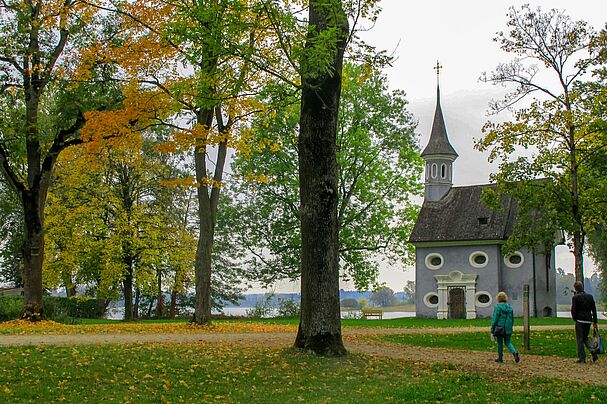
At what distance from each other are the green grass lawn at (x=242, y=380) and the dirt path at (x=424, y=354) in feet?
2.80

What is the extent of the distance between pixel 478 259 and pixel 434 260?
117 inches

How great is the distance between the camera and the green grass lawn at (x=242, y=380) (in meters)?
9.55

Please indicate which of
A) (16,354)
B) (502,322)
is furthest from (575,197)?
(16,354)

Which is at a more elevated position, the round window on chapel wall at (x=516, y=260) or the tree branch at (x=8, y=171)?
the tree branch at (x=8, y=171)

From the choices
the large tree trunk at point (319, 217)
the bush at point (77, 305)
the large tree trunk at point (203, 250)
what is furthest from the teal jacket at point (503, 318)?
the bush at point (77, 305)

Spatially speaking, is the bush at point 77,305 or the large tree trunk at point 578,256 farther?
the bush at point 77,305

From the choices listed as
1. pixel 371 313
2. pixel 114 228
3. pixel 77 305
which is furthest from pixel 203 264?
pixel 371 313

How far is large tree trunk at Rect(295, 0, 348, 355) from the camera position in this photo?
13547mm

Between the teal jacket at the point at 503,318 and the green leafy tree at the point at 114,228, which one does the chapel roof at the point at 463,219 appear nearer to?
the green leafy tree at the point at 114,228

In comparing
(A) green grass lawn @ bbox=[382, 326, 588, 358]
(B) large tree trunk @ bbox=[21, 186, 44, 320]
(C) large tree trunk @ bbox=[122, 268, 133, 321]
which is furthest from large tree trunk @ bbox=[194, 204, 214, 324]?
(C) large tree trunk @ bbox=[122, 268, 133, 321]

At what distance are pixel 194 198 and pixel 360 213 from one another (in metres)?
12.7

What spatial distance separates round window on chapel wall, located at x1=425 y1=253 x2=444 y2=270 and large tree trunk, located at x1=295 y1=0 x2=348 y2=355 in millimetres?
33517

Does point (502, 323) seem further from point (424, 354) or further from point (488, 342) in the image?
point (488, 342)

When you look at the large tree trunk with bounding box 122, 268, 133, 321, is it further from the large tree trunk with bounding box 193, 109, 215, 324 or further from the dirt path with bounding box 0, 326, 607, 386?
the dirt path with bounding box 0, 326, 607, 386
